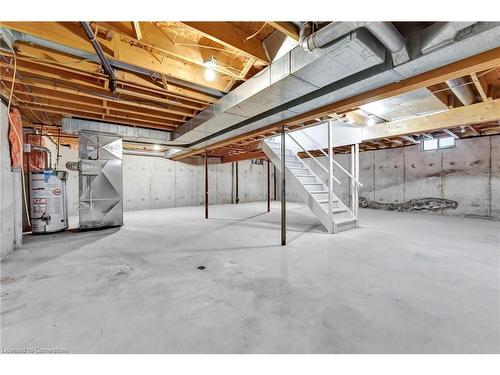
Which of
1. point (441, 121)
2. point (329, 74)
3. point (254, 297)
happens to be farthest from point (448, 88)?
point (254, 297)

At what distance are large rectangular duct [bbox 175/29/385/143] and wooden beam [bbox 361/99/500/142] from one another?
114 inches

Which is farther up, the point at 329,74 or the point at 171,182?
the point at 329,74

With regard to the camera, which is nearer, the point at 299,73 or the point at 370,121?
the point at 299,73

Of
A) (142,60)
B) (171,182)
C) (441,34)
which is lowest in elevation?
Result: (171,182)

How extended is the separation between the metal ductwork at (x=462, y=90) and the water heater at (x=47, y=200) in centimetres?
656

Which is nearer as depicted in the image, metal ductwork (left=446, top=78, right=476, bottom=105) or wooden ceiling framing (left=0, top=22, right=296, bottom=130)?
wooden ceiling framing (left=0, top=22, right=296, bottom=130)

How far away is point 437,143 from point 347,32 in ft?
21.5

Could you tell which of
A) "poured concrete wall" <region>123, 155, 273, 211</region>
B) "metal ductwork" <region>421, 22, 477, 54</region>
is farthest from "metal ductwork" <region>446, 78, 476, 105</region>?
"poured concrete wall" <region>123, 155, 273, 211</region>

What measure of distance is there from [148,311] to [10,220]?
111 inches

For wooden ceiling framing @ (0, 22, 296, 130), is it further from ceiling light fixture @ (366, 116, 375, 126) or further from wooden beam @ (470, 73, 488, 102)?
ceiling light fixture @ (366, 116, 375, 126)

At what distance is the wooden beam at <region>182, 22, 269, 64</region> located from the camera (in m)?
1.82

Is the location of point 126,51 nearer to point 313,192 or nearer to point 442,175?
point 313,192

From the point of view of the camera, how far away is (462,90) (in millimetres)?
3191
